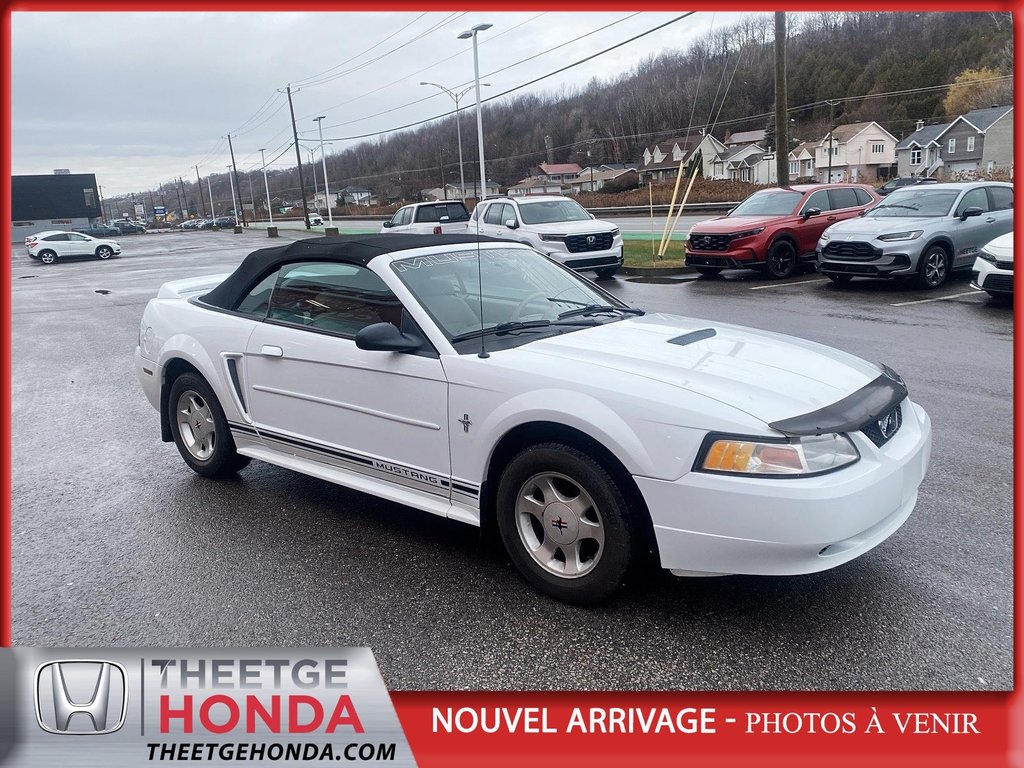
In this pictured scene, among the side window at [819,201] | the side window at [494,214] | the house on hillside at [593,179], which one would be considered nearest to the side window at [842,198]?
the side window at [819,201]

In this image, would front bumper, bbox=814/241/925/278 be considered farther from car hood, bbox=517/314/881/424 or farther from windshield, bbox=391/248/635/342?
car hood, bbox=517/314/881/424

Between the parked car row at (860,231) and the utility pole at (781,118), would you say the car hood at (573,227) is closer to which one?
the parked car row at (860,231)

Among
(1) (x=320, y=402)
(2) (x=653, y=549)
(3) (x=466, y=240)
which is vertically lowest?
(2) (x=653, y=549)

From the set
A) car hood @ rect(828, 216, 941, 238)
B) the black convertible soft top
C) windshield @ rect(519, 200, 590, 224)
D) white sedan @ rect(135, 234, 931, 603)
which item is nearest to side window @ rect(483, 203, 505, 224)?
windshield @ rect(519, 200, 590, 224)

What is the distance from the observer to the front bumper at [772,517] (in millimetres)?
2752

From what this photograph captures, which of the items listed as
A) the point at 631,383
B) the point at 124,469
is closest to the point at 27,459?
the point at 124,469

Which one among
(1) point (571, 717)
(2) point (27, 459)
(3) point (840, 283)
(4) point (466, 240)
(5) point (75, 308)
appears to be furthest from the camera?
(5) point (75, 308)

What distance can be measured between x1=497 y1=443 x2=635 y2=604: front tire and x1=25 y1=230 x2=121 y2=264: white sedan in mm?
38315

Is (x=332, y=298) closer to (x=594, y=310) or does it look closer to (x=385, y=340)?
(x=385, y=340)

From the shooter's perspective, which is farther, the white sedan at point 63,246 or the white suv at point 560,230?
the white sedan at point 63,246

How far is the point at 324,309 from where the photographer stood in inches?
168

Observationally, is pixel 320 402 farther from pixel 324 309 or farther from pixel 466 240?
pixel 466 240

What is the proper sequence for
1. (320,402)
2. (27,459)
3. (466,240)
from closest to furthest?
(320,402) → (466,240) → (27,459)

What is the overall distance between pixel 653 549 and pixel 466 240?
2266 mm
